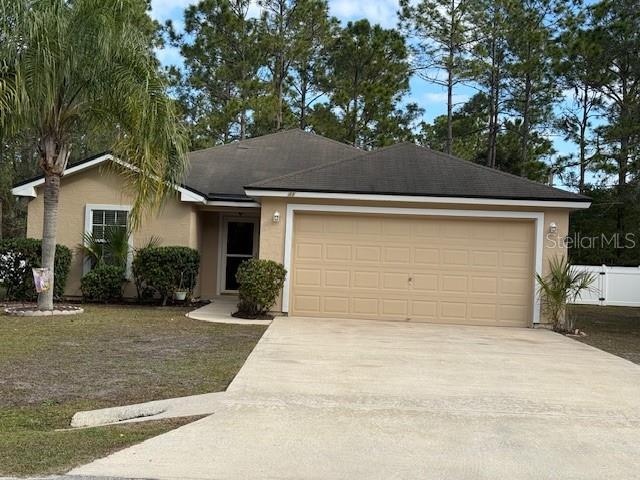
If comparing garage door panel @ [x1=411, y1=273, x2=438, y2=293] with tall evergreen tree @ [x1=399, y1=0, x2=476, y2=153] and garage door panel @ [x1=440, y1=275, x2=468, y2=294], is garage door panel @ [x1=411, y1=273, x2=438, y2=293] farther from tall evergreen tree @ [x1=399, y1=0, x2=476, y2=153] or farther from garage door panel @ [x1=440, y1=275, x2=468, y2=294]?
tall evergreen tree @ [x1=399, y1=0, x2=476, y2=153]

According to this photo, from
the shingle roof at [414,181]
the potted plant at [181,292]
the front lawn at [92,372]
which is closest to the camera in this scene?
the front lawn at [92,372]

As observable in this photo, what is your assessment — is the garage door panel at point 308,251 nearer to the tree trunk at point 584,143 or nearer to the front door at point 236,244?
the front door at point 236,244

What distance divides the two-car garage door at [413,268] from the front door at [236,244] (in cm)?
386

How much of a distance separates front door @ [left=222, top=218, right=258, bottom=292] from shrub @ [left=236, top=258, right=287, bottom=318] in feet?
13.6

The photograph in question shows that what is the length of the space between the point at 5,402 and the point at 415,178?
973cm

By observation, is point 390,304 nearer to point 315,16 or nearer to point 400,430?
point 400,430

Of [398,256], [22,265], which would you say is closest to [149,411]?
[398,256]

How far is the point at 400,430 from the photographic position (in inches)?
214

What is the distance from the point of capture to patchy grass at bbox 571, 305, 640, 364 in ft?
34.8

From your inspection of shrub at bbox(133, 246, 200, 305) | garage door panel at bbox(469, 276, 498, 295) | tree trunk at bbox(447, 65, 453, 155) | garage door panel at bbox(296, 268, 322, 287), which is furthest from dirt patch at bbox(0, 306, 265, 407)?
tree trunk at bbox(447, 65, 453, 155)

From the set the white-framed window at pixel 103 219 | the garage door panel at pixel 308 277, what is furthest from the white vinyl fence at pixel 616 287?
the white-framed window at pixel 103 219

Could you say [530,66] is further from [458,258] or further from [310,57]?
[458,258]

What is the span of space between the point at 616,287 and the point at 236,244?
532 inches

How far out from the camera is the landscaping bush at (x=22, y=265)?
13.8 meters
